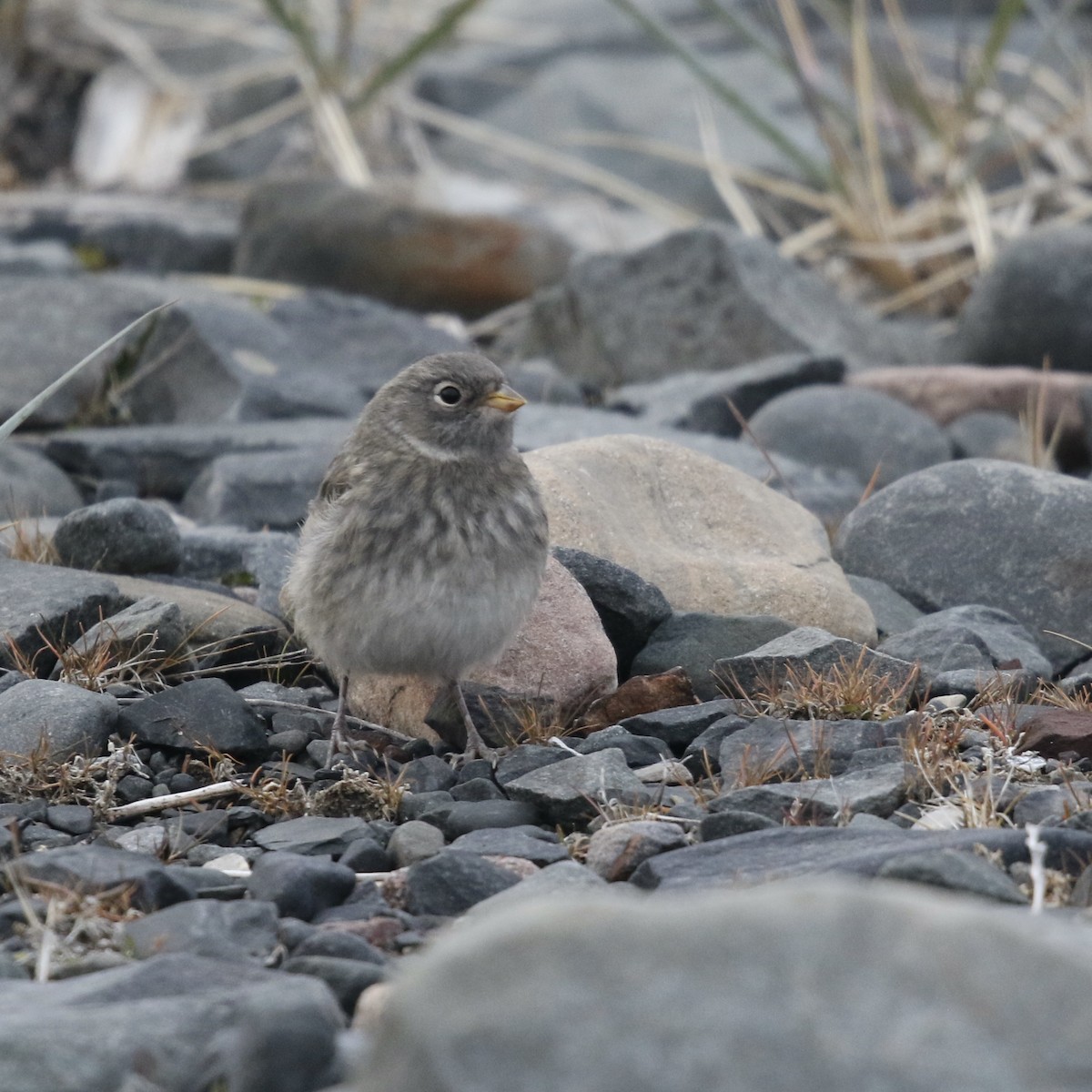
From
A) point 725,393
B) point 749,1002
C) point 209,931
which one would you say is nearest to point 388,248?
point 725,393

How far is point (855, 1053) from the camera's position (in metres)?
1.67

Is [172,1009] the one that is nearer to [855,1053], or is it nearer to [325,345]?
[855,1053]

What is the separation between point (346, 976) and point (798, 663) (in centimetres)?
197

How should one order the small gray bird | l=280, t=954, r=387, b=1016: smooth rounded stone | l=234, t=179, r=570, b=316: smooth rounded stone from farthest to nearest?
l=234, t=179, r=570, b=316: smooth rounded stone, the small gray bird, l=280, t=954, r=387, b=1016: smooth rounded stone

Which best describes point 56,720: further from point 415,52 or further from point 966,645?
point 415,52

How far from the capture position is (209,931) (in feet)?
9.43

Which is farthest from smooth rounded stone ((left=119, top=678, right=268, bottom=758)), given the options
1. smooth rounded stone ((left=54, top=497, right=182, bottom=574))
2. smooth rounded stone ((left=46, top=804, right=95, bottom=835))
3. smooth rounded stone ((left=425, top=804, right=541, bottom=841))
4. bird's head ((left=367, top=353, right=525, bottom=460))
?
smooth rounded stone ((left=54, top=497, right=182, bottom=574))

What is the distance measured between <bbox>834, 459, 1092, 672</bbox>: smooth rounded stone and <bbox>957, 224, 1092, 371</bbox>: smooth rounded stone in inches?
153

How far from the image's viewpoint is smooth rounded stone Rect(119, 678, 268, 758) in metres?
4.02

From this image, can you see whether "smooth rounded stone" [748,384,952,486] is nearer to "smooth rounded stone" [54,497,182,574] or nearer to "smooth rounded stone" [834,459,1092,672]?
"smooth rounded stone" [834,459,1092,672]

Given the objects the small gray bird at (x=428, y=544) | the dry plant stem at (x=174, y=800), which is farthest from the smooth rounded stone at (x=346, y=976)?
the small gray bird at (x=428, y=544)

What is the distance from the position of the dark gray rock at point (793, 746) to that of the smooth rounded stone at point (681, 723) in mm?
149

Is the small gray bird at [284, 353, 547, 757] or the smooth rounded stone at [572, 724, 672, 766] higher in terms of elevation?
the small gray bird at [284, 353, 547, 757]

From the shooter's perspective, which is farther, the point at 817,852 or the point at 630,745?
the point at 630,745
